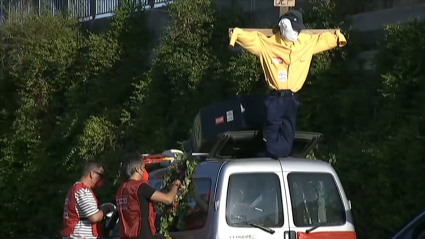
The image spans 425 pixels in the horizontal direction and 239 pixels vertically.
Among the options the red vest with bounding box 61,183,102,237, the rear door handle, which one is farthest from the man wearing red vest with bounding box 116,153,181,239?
the rear door handle

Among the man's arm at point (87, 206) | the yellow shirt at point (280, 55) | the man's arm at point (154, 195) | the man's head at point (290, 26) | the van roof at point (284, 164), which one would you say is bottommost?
the man's arm at point (87, 206)

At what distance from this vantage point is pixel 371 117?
11.0 meters

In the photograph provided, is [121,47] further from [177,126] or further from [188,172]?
[188,172]

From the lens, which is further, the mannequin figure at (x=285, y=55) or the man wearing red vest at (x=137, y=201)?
the mannequin figure at (x=285, y=55)

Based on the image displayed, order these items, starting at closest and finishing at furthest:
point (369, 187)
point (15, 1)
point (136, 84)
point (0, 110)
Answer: point (369, 187)
point (136, 84)
point (0, 110)
point (15, 1)

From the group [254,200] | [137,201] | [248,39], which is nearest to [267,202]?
[254,200]

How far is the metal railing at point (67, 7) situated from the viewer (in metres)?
18.8

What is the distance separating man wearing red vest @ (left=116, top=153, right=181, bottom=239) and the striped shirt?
56cm

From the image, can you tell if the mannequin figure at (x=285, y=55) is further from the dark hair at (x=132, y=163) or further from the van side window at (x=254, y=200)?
the dark hair at (x=132, y=163)

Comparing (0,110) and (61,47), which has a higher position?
(61,47)

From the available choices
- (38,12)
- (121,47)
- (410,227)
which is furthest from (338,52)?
(38,12)

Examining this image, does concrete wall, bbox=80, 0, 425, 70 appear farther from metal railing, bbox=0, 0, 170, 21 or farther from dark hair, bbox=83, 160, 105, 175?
metal railing, bbox=0, 0, 170, 21

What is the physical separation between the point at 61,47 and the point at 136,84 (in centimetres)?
280

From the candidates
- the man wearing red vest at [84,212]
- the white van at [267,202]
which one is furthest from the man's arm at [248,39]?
the man wearing red vest at [84,212]
